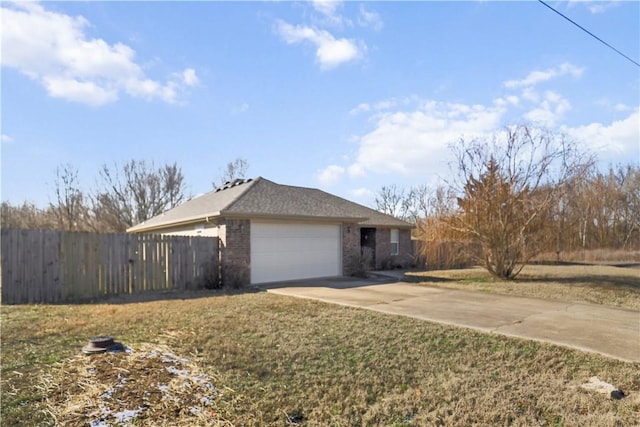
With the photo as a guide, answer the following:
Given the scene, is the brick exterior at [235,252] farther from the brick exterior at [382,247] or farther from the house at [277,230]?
the brick exterior at [382,247]

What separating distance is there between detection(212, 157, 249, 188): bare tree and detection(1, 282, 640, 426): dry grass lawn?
1223 inches

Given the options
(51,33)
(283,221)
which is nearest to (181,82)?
(51,33)

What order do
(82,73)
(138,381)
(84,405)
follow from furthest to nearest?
(82,73), (138,381), (84,405)

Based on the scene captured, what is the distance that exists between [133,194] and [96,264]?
2610cm

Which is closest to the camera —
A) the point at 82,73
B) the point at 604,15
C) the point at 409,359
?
the point at 409,359

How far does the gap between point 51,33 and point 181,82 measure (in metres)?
3.79

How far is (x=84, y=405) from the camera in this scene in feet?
11.7

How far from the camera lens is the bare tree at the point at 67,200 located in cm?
3142

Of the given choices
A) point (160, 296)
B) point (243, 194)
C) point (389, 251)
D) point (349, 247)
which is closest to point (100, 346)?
point (160, 296)

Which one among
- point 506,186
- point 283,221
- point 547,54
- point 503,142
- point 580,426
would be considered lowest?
point 580,426

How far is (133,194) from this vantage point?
112ft

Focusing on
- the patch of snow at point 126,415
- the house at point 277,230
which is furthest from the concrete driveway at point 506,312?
the patch of snow at point 126,415

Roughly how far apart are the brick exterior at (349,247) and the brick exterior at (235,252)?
4.16 meters

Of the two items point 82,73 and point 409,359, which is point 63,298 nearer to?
point 82,73
